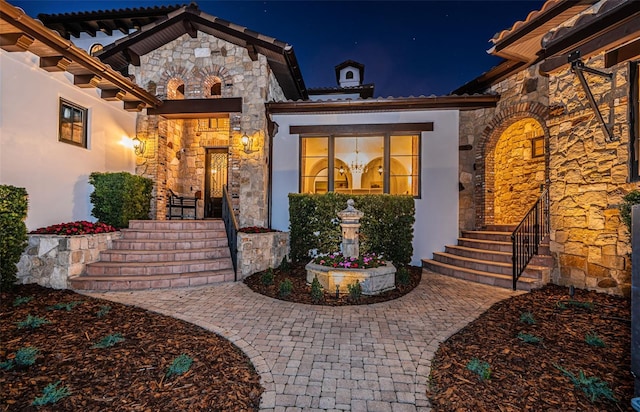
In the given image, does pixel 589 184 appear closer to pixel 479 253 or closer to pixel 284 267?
pixel 479 253

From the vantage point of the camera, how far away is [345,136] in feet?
28.8

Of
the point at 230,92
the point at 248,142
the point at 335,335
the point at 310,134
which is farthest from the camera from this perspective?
the point at 310,134

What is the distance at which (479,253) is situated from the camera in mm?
6887

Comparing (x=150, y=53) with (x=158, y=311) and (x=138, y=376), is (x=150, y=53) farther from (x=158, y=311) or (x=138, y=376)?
(x=138, y=376)

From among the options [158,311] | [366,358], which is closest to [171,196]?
[158,311]

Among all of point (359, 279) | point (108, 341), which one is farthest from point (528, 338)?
point (108, 341)

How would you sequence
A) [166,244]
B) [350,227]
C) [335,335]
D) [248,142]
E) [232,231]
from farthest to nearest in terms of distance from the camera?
[248,142] < [166,244] < [232,231] < [350,227] < [335,335]

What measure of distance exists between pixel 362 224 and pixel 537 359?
4.46 metres

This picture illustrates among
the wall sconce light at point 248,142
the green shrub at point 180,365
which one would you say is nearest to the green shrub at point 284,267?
the wall sconce light at point 248,142

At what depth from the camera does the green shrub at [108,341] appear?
3101 mm

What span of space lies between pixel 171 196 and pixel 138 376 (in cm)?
789

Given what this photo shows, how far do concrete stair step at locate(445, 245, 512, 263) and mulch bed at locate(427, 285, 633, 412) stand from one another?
1.92 m

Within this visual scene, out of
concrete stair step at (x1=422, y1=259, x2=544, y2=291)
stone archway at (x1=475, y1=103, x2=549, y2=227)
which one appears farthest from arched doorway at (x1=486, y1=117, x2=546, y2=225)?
concrete stair step at (x1=422, y1=259, x2=544, y2=291)

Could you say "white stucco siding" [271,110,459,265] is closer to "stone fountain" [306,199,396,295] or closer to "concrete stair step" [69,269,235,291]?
"stone fountain" [306,199,396,295]
